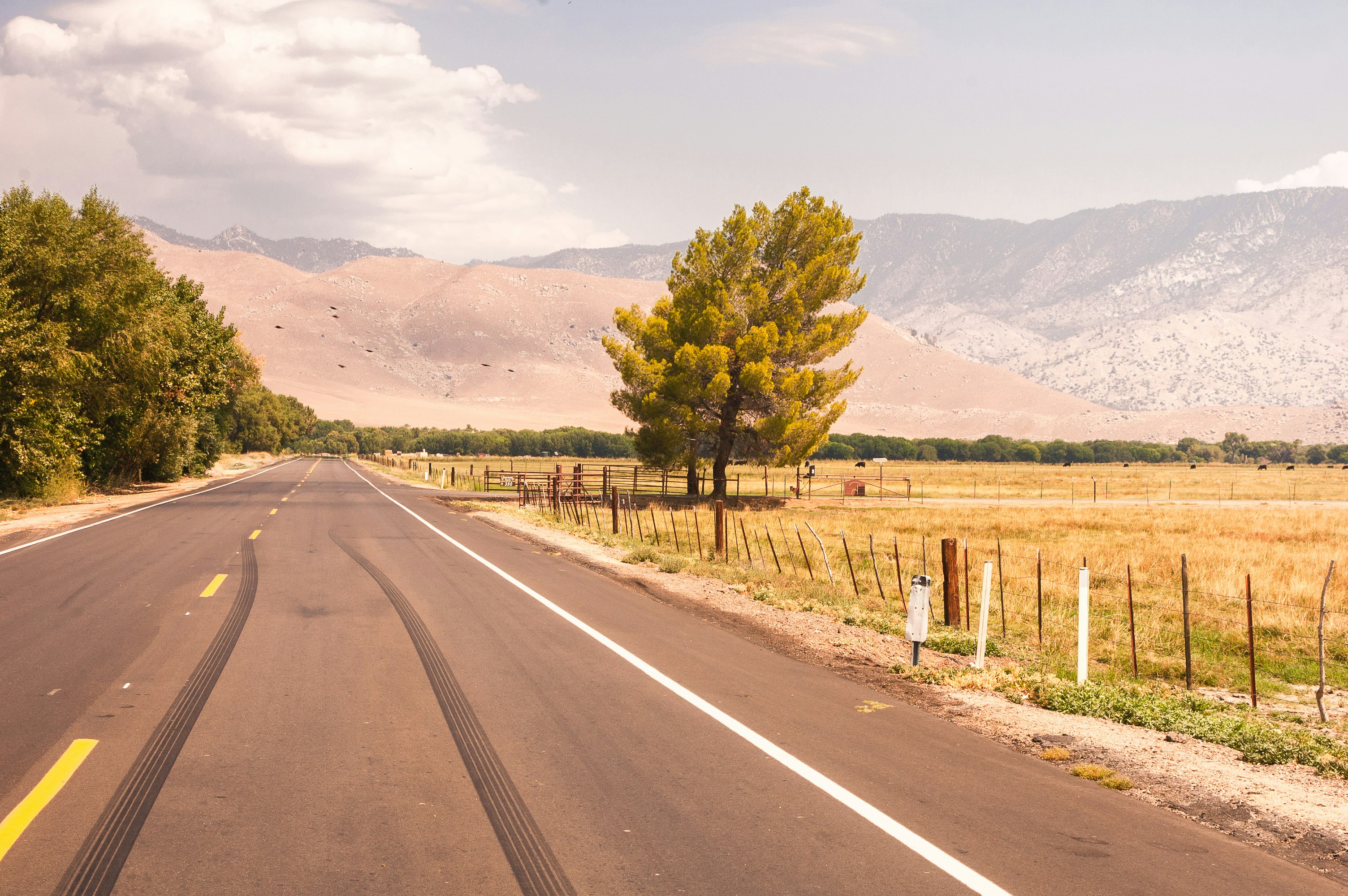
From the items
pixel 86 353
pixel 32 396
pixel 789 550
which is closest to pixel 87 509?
pixel 32 396

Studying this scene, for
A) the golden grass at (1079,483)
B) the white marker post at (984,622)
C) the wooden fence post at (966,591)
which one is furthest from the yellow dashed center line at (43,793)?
the golden grass at (1079,483)

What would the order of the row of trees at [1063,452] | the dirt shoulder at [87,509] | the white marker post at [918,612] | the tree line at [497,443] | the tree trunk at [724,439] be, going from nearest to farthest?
the white marker post at [918,612] → the dirt shoulder at [87,509] → the tree trunk at [724,439] → the tree line at [497,443] → the row of trees at [1063,452]

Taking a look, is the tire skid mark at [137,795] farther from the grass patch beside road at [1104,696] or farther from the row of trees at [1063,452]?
the row of trees at [1063,452]

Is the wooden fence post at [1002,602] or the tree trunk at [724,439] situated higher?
the tree trunk at [724,439]

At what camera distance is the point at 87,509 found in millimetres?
30844

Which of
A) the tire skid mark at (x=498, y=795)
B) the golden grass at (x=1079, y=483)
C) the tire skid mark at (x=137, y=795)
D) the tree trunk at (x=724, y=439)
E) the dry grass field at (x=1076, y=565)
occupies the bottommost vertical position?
the golden grass at (x=1079, y=483)

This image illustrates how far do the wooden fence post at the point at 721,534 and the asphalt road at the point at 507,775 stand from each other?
9.34m

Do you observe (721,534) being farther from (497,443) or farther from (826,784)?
(497,443)

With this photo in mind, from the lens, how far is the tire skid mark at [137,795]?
4.40m

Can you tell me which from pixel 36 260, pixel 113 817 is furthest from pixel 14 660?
pixel 36 260

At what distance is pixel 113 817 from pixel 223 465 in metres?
89.8

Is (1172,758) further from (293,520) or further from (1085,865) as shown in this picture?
(293,520)

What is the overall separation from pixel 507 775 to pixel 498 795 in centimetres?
35

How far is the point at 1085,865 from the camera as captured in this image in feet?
16.0
